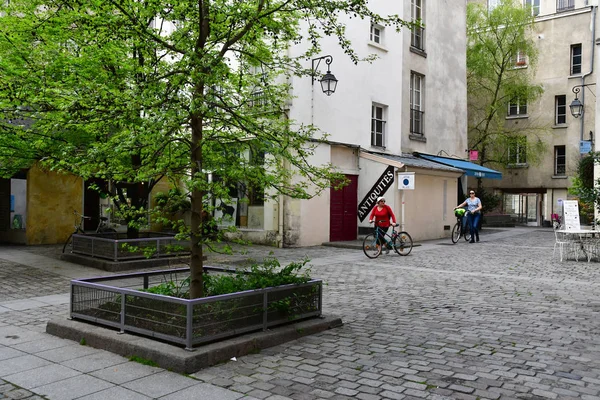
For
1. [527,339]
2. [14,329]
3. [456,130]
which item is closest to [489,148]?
[456,130]

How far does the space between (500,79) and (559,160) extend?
6670 millimetres

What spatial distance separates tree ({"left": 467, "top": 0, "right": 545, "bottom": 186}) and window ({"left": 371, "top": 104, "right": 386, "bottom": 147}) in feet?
39.3

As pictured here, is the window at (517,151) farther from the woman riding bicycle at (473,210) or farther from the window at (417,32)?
the woman riding bicycle at (473,210)

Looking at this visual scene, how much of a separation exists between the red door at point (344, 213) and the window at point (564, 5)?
70.9ft

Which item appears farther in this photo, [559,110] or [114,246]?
[559,110]

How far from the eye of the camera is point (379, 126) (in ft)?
68.1

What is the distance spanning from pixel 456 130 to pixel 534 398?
890 inches

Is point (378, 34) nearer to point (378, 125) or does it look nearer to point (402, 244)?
point (378, 125)

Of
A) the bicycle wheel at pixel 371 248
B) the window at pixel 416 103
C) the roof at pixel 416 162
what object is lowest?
the bicycle wheel at pixel 371 248

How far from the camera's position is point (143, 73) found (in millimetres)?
6738

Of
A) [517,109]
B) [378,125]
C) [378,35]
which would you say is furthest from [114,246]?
[517,109]

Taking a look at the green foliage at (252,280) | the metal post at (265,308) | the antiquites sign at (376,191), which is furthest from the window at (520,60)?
the metal post at (265,308)

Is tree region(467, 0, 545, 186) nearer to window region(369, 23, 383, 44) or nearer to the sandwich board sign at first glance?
window region(369, 23, 383, 44)

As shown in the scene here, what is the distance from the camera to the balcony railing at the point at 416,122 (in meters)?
22.4
